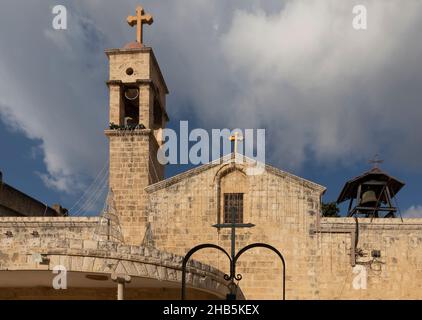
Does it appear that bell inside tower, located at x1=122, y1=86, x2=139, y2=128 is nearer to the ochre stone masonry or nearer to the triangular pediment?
the ochre stone masonry

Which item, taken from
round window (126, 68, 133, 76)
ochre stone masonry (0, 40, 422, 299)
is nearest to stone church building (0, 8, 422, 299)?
ochre stone masonry (0, 40, 422, 299)

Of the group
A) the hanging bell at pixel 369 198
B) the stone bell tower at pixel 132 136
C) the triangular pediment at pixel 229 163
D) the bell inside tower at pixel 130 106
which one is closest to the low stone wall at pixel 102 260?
the triangular pediment at pixel 229 163

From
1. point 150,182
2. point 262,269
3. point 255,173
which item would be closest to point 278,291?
point 262,269

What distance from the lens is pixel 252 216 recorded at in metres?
21.9

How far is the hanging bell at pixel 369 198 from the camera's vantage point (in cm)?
2327

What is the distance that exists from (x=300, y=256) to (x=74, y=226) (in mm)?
9049

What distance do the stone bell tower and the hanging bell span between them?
902cm

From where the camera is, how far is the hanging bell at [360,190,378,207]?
2327cm

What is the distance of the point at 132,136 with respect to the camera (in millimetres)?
24141

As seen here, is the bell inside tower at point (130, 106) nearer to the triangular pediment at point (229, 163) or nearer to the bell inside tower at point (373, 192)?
the triangular pediment at point (229, 163)

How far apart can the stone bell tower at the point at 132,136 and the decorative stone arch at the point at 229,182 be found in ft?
9.93

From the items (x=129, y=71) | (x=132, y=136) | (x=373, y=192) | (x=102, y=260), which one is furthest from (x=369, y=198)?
(x=102, y=260)

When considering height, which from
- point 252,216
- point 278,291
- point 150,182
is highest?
point 150,182

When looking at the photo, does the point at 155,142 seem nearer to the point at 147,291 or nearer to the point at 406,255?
the point at 147,291
